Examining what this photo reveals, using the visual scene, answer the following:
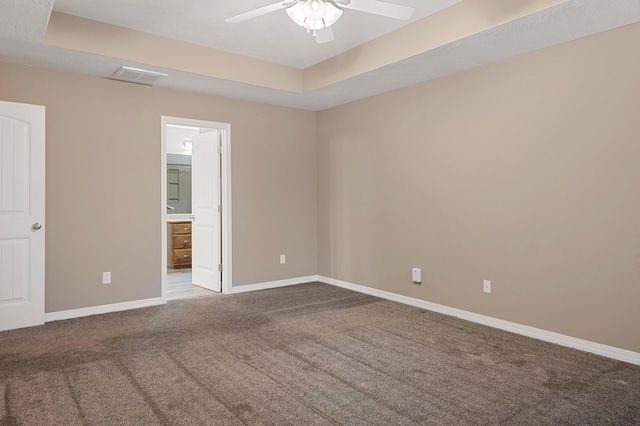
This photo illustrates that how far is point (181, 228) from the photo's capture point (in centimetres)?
715

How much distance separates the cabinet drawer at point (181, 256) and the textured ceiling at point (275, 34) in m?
3.39

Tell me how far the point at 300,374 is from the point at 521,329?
205 cm

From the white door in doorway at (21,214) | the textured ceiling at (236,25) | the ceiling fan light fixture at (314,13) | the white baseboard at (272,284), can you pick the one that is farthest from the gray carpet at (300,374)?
the textured ceiling at (236,25)

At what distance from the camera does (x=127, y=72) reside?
13.2ft

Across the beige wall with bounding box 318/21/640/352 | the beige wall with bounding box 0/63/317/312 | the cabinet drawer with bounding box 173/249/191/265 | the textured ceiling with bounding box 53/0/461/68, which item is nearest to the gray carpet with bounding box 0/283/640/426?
the beige wall with bounding box 318/21/640/352

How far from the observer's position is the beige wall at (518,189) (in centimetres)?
303

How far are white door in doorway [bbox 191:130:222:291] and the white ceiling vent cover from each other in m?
1.12

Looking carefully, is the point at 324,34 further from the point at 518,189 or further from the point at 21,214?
the point at 21,214

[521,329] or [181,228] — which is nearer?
[521,329]

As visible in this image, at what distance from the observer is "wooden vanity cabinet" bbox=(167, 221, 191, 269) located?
7.11 meters

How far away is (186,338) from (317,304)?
157cm

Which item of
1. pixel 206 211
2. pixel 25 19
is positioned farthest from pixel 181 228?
pixel 25 19

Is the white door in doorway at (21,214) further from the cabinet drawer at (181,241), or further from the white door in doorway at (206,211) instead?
the cabinet drawer at (181,241)

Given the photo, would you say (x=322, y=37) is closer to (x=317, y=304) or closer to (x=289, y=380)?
(x=289, y=380)
